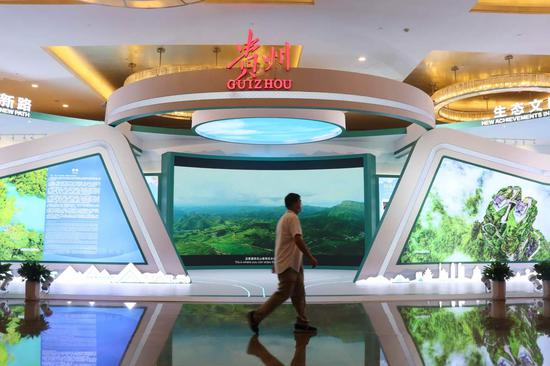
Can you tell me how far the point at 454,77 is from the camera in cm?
1296

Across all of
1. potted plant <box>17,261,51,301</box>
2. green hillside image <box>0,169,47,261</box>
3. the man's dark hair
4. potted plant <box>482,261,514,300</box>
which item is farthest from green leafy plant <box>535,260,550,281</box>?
green hillside image <box>0,169,47,261</box>

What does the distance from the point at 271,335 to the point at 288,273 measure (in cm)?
65

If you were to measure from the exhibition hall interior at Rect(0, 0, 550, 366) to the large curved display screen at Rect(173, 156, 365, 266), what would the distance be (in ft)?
→ 0.20

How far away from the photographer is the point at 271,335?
4871mm

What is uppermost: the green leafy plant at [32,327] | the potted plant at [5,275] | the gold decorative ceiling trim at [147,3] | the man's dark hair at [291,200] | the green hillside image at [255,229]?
the gold decorative ceiling trim at [147,3]

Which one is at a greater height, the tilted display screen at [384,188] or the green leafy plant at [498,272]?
the tilted display screen at [384,188]

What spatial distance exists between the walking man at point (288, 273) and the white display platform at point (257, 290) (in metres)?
2.24

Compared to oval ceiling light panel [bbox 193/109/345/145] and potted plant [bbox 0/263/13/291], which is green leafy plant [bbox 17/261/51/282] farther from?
oval ceiling light panel [bbox 193/109/345/145]

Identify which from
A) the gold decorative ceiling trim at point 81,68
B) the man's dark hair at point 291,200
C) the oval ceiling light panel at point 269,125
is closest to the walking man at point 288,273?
the man's dark hair at point 291,200

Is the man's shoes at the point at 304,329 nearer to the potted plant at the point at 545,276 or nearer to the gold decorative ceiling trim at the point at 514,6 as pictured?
the potted plant at the point at 545,276

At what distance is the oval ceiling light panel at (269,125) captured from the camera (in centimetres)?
904

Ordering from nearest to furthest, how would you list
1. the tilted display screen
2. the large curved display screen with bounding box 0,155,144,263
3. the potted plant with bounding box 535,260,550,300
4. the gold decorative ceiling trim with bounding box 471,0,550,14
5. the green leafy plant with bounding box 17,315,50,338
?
the green leafy plant with bounding box 17,315,50,338 → the potted plant with bounding box 535,260,550,300 → the gold decorative ceiling trim with bounding box 471,0,550,14 → the large curved display screen with bounding box 0,155,144,263 → the tilted display screen

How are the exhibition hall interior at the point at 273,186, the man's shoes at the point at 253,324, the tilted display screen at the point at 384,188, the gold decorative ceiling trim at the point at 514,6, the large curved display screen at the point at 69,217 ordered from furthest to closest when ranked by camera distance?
the tilted display screen at the point at 384,188 < the large curved display screen at the point at 69,217 < the gold decorative ceiling trim at the point at 514,6 < the exhibition hall interior at the point at 273,186 < the man's shoes at the point at 253,324

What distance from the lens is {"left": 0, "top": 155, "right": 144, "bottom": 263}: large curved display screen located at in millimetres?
10438
